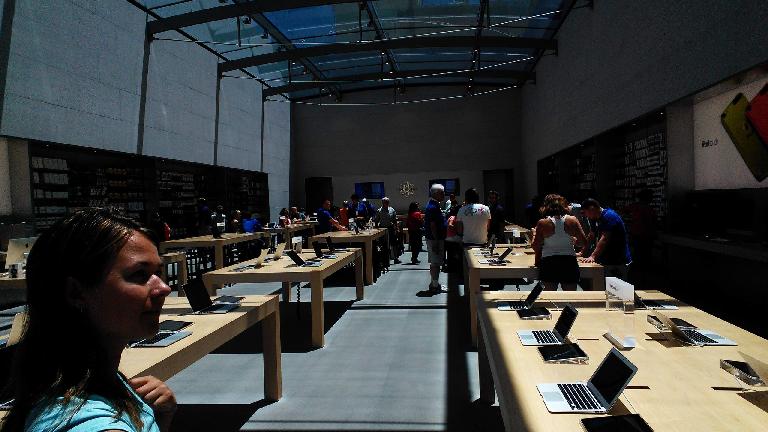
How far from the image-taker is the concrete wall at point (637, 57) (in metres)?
4.91

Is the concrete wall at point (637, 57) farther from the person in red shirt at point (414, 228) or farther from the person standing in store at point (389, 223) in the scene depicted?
the person standing in store at point (389, 223)

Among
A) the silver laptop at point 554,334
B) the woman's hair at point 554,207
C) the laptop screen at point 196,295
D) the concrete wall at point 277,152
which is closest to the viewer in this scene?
the silver laptop at point 554,334

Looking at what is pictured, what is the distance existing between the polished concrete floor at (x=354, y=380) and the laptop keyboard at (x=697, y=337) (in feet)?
3.79

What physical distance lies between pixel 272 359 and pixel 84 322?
2.62 metres

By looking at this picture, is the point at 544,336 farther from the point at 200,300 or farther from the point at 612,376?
the point at 200,300

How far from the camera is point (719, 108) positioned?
6.40m

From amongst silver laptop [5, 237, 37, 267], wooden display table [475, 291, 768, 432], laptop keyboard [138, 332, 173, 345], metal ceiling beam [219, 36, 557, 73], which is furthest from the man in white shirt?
metal ceiling beam [219, 36, 557, 73]

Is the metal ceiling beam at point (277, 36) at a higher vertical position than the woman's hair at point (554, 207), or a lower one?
higher

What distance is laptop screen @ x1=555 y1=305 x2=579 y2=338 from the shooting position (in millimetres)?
2094

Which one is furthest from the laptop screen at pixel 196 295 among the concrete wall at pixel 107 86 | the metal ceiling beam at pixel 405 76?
the metal ceiling beam at pixel 405 76

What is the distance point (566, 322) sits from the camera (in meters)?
2.13

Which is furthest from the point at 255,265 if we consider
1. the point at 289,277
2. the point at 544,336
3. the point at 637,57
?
the point at 637,57

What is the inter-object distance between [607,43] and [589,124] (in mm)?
1555

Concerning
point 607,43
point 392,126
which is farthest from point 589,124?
point 392,126
